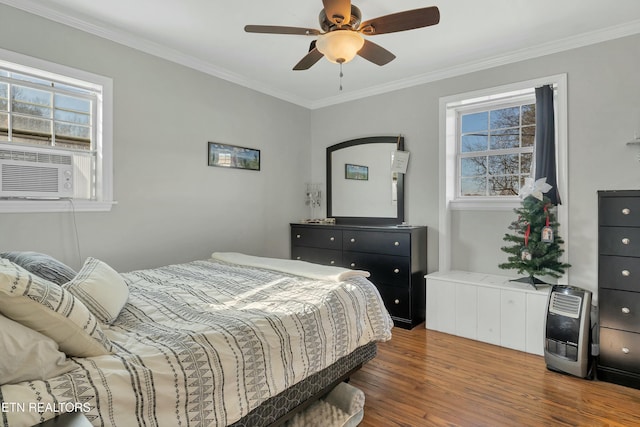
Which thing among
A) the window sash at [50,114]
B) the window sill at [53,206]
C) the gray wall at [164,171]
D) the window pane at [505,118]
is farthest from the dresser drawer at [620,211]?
the window sash at [50,114]

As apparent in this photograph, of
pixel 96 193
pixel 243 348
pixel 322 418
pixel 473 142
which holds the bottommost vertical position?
pixel 322 418

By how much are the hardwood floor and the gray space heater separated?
0.09 m

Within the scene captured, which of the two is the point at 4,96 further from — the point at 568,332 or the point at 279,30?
the point at 568,332

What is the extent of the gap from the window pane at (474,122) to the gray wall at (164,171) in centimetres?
219

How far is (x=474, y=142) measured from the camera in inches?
149

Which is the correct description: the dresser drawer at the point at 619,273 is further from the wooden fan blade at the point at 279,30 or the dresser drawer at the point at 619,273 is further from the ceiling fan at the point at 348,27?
the wooden fan blade at the point at 279,30

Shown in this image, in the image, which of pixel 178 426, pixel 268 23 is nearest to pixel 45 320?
pixel 178 426

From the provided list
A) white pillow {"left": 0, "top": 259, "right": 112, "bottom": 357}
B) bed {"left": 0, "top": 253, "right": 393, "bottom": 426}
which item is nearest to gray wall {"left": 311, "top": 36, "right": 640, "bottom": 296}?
bed {"left": 0, "top": 253, "right": 393, "bottom": 426}

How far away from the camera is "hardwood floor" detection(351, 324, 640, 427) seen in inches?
79.1

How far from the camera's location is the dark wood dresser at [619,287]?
2346 millimetres

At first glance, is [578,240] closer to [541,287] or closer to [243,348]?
[541,287]

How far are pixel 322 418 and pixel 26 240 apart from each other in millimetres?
2420

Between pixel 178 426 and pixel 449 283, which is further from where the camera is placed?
pixel 449 283

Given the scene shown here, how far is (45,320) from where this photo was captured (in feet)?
3.65
